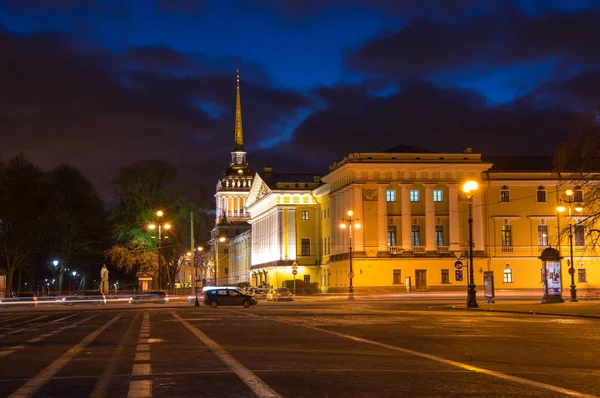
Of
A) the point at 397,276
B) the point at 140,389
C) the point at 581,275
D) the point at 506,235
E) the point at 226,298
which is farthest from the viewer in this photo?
the point at 506,235

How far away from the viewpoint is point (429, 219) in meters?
93.2

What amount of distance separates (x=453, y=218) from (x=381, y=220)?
27.8 ft

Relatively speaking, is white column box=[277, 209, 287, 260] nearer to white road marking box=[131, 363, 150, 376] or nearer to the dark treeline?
the dark treeline

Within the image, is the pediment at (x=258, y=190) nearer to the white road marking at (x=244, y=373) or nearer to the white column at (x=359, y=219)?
the white column at (x=359, y=219)

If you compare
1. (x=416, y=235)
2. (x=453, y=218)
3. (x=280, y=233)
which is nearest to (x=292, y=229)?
(x=280, y=233)

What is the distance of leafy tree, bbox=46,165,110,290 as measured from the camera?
84812 millimetres

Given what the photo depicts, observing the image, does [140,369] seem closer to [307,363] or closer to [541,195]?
[307,363]

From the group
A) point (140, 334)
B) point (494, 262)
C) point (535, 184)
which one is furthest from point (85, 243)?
point (140, 334)

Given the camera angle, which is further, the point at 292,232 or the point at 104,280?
the point at 292,232

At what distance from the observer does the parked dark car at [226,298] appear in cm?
5866

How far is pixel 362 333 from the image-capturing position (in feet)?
78.8

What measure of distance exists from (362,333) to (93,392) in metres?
13.5

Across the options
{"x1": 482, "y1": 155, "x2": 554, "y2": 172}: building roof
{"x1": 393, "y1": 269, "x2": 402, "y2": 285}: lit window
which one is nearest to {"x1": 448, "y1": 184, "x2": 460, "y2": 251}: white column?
{"x1": 393, "y1": 269, "x2": 402, "y2": 285}: lit window

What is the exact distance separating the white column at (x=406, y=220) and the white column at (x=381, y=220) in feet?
7.05
